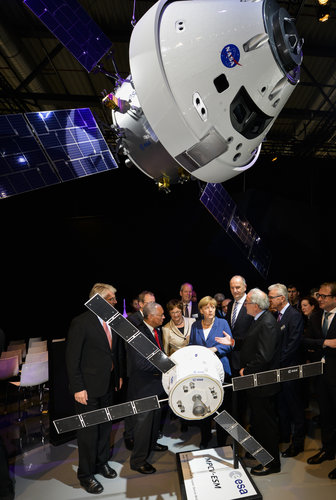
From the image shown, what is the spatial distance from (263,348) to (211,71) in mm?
2759

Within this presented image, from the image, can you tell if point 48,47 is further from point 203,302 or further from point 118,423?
point 118,423

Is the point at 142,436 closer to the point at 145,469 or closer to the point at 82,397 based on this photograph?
the point at 145,469

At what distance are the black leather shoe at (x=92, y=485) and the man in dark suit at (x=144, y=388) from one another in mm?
419

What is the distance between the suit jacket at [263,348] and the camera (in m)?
3.27

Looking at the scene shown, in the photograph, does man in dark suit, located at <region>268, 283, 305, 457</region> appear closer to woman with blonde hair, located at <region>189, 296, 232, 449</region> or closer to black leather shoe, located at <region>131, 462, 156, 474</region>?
woman with blonde hair, located at <region>189, 296, 232, 449</region>

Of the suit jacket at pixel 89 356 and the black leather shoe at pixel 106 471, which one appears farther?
the black leather shoe at pixel 106 471

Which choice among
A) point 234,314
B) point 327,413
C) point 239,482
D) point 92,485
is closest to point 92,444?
point 92,485

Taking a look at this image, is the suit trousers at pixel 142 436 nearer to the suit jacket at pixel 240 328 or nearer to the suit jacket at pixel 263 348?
the suit jacket at pixel 263 348

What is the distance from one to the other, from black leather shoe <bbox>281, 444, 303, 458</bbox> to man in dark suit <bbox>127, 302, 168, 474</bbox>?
1.54 metres

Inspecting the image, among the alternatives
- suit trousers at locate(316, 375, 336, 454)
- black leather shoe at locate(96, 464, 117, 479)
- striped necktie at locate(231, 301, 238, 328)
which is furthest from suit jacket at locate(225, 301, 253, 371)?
black leather shoe at locate(96, 464, 117, 479)

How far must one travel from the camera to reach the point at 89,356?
336cm

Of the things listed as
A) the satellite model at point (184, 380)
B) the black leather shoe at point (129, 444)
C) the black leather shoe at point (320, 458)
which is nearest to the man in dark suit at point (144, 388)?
the black leather shoe at point (129, 444)

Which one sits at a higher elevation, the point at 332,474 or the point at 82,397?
the point at 82,397

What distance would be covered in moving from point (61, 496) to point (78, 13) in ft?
13.9
